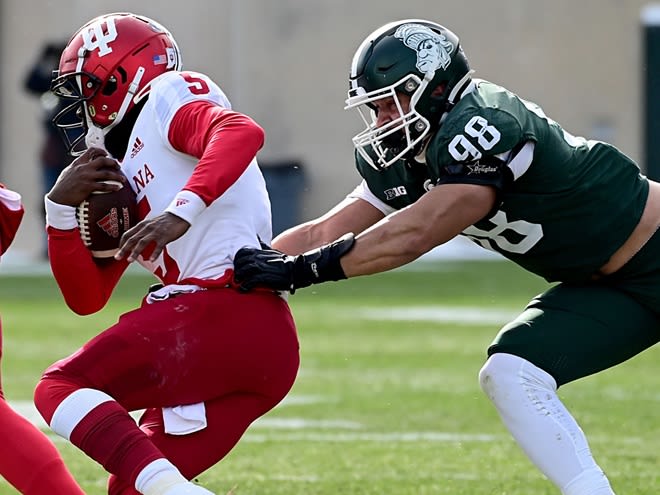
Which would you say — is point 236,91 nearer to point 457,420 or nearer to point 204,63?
point 204,63

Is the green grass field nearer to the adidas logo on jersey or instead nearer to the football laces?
the football laces

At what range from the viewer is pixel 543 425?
3.68m

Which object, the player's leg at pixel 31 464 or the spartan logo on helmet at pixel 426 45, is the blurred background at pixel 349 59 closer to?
the spartan logo on helmet at pixel 426 45

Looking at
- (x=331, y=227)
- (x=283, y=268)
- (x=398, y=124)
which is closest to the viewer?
(x=283, y=268)

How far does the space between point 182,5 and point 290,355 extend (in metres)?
15.4

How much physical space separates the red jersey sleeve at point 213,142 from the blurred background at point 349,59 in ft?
47.1

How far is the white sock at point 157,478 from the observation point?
3303 mm

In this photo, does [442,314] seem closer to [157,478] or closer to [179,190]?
[179,190]

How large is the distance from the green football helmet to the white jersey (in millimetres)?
364

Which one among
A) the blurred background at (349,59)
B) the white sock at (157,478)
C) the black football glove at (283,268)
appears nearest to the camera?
the white sock at (157,478)

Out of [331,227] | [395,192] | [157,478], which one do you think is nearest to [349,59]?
[331,227]

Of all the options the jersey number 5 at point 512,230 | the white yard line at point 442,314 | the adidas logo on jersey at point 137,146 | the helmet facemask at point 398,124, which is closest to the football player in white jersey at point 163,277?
the adidas logo on jersey at point 137,146

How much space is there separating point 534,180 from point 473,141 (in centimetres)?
27

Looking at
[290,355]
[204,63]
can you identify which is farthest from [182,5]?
[290,355]
